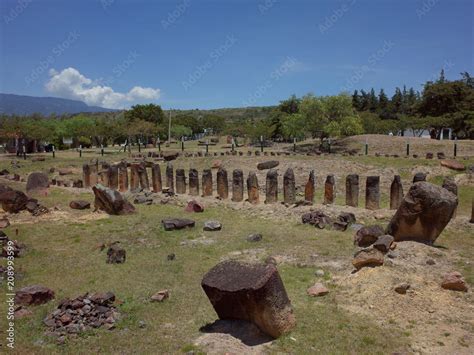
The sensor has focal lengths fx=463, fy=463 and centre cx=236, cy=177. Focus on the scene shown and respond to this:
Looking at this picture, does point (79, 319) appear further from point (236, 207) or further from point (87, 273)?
point (236, 207)

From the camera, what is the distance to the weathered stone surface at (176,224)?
1653 cm

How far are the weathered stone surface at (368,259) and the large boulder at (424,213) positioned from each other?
2433mm

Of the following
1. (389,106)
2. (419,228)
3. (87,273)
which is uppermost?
(389,106)

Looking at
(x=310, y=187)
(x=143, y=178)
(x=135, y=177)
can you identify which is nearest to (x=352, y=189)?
(x=310, y=187)

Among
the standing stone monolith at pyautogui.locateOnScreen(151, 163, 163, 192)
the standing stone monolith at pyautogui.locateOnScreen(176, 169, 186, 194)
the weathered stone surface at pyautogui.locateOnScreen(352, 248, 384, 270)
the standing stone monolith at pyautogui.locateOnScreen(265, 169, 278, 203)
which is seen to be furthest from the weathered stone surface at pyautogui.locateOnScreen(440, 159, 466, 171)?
the weathered stone surface at pyautogui.locateOnScreen(352, 248, 384, 270)

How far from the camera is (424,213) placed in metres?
12.8

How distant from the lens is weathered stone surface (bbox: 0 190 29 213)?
18766 millimetres

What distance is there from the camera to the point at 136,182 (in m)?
27.3

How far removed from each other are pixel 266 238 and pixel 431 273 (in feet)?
19.0

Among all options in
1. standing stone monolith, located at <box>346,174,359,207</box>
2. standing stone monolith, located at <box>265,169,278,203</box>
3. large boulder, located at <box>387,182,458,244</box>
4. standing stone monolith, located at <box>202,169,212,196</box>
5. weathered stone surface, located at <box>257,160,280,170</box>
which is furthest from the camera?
weathered stone surface, located at <box>257,160,280,170</box>

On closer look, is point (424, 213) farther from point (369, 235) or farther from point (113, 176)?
point (113, 176)

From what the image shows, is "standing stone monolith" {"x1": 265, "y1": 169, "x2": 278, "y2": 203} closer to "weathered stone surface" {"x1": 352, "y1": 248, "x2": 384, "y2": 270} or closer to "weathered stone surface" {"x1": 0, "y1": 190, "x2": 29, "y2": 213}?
"weathered stone surface" {"x1": 352, "y1": 248, "x2": 384, "y2": 270}

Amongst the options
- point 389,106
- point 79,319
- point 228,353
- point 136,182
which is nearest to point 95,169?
point 136,182

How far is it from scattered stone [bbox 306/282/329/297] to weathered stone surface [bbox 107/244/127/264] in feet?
18.5
